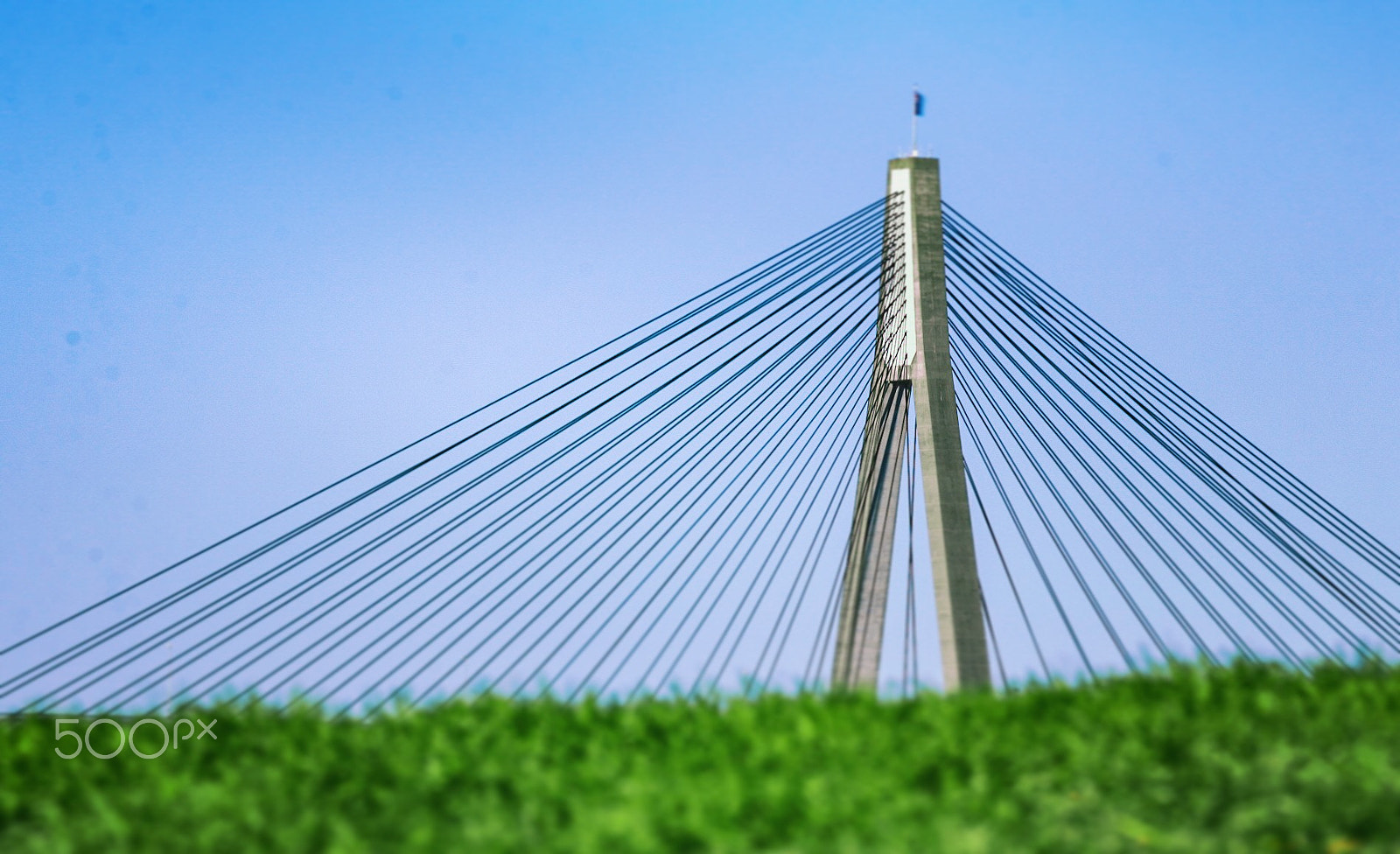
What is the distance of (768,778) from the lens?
30.7 feet

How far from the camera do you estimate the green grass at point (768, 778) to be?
8750mm

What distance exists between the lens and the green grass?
875 cm

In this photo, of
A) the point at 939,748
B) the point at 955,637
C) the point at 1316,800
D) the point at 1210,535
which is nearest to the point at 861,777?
the point at 939,748

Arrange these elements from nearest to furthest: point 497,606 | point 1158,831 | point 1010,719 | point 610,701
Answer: point 1158,831, point 1010,719, point 610,701, point 497,606

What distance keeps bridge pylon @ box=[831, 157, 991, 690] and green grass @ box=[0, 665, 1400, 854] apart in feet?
11.8

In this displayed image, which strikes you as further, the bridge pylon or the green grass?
the bridge pylon

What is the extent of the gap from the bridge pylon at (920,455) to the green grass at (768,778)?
142 inches

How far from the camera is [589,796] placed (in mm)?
9320

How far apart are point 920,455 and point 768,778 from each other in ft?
23.2

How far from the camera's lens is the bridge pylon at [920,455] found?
50.4 ft

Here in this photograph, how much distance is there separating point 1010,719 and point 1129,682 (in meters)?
1.58

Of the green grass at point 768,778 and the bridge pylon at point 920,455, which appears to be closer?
the green grass at point 768,778

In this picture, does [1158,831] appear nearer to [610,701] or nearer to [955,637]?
[610,701]

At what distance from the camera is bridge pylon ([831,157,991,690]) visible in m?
15.4
